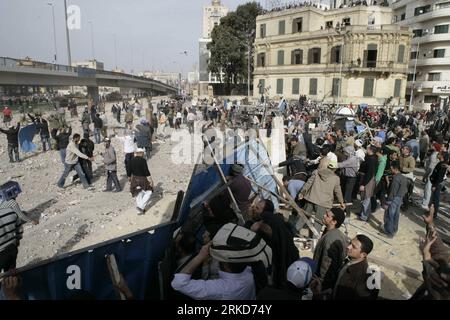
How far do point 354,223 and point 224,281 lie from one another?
5166mm

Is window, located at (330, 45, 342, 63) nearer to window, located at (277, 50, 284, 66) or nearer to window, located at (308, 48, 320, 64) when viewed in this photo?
window, located at (308, 48, 320, 64)

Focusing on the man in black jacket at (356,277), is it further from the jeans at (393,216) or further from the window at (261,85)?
the window at (261,85)

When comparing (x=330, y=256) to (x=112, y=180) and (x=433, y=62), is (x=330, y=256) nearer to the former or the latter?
(x=112, y=180)

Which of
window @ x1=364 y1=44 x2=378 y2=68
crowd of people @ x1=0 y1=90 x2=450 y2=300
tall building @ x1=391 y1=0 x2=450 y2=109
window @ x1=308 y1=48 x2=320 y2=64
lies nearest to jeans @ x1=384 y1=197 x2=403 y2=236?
crowd of people @ x1=0 y1=90 x2=450 y2=300

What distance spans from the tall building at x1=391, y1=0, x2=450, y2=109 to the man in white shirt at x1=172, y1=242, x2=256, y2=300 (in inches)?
1773

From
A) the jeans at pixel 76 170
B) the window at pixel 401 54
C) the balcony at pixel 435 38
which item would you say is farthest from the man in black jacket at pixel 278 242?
the balcony at pixel 435 38

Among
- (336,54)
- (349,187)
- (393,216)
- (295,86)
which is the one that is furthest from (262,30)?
(393,216)

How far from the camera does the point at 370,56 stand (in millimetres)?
36188

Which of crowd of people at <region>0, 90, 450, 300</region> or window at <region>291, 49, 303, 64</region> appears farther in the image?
window at <region>291, 49, 303, 64</region>

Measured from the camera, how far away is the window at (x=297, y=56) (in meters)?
40.8

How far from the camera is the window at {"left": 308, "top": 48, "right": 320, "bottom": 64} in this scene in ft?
129
